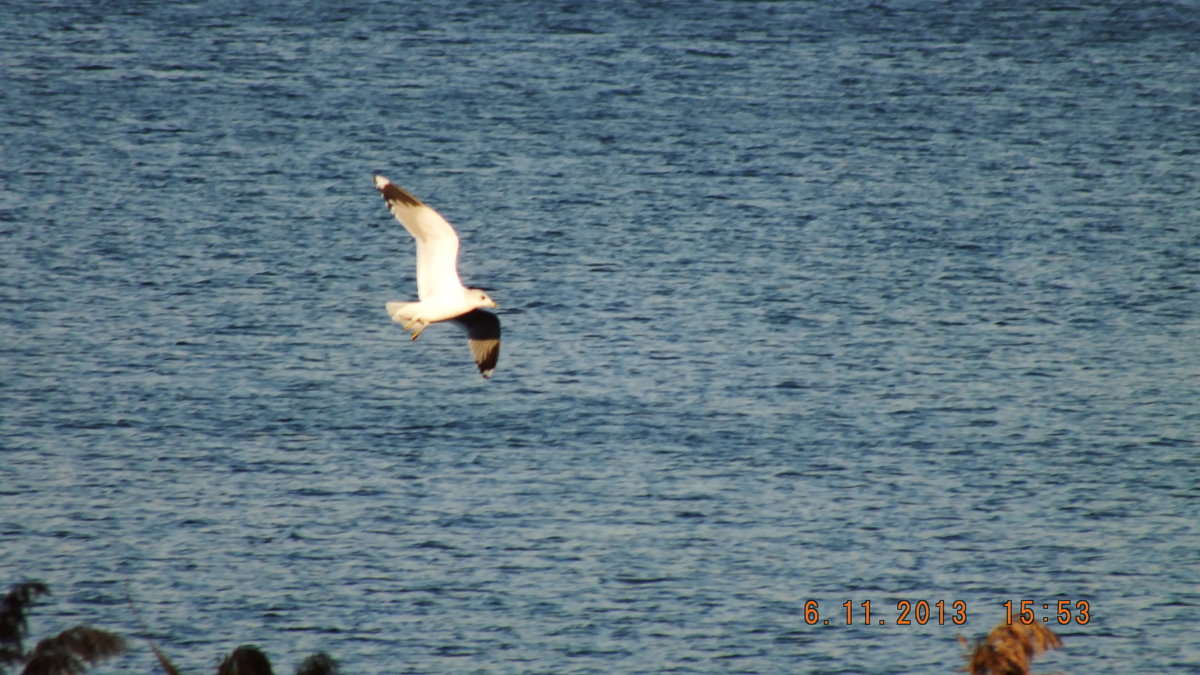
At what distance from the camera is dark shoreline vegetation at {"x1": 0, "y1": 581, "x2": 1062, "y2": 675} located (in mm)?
9977

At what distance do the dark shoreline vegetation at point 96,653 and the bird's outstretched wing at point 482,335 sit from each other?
8.30 m

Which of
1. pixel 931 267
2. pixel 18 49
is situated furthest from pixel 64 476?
pixel 18 49

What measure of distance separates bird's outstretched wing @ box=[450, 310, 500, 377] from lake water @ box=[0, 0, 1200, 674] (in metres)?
5.27

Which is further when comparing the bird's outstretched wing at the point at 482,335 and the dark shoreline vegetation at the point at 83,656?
the bird's outstretched wing at the point at 482,335

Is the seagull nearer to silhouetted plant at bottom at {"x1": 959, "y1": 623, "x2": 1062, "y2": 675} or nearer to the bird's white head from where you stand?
the bird's white head

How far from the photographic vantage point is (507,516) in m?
27.3

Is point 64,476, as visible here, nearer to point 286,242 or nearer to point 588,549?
point 588,549

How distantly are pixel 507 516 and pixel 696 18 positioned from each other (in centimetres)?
2785

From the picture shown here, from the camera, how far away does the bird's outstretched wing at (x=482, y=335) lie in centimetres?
1925

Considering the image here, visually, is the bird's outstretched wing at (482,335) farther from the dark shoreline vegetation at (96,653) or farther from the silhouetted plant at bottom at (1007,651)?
the silhouetted plant at bottom at (1007,651)

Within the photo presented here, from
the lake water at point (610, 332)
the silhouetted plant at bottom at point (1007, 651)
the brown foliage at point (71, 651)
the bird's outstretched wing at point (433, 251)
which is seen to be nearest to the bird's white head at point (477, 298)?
the bird's outstretched wing at point (433, 251)

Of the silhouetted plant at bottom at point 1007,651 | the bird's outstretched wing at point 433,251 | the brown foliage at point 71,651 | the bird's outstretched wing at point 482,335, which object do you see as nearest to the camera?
the brown foliage at point 71,651
